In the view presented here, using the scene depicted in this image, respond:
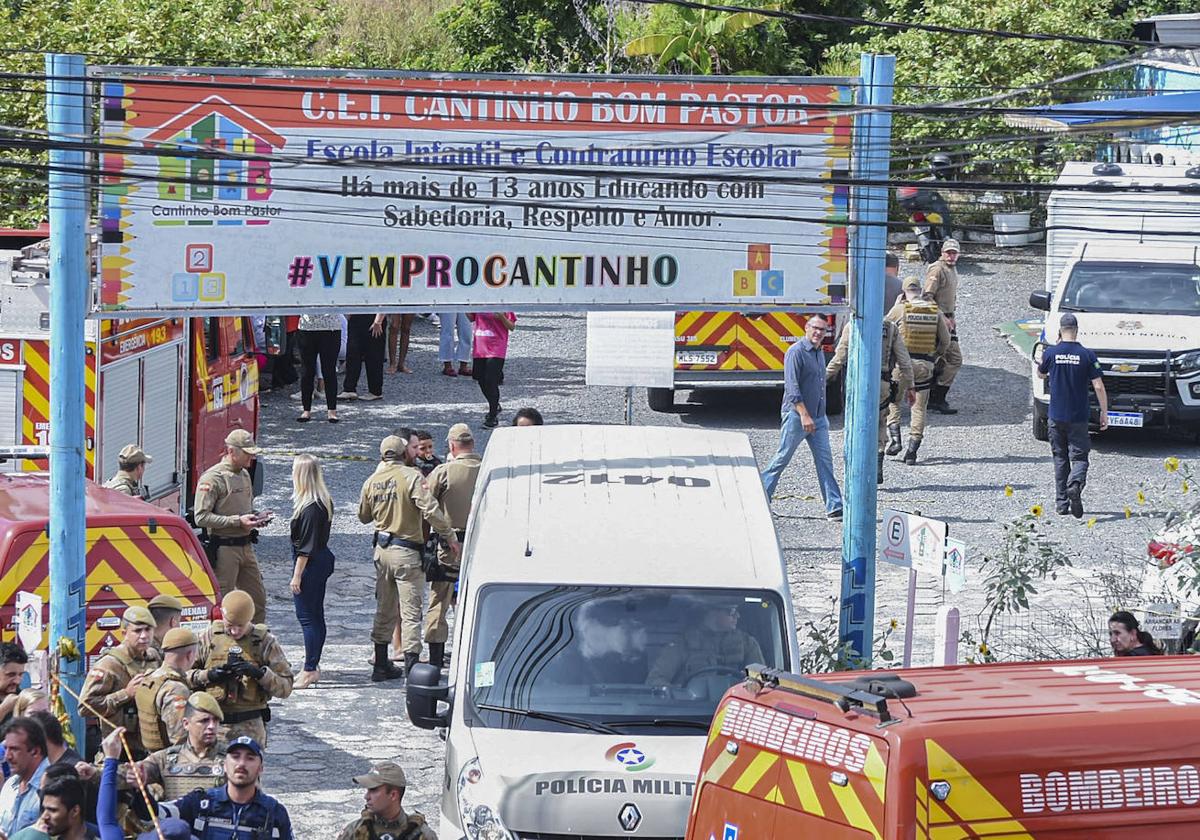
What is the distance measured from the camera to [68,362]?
33.5 feet

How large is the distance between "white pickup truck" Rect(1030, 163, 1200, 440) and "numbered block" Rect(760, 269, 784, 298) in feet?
20.4

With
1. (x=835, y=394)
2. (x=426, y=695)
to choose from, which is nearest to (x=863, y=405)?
(x=426, y=695)

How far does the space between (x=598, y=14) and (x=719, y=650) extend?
25.6 metres

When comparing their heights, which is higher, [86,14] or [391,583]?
[86,14]

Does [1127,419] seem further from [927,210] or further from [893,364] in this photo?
[927,210]

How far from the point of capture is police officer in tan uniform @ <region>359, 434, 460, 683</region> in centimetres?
1227

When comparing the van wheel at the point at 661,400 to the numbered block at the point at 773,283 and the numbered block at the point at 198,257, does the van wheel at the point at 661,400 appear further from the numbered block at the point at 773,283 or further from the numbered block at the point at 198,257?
the numbered block at the point at 198,257

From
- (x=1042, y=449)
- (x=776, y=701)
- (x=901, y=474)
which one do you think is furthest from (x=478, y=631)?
(x=1042, y=449)

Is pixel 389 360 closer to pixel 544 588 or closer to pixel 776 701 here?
pixel 544 588

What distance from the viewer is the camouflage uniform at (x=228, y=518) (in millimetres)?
12594

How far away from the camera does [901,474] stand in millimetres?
17891

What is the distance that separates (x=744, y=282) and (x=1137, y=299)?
9262 millimetres

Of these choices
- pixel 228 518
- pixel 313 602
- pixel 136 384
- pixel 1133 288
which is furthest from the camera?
pixel 1133 288

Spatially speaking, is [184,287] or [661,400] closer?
[184,287]
